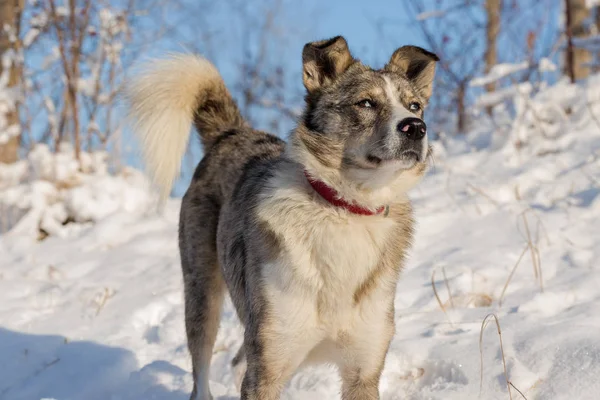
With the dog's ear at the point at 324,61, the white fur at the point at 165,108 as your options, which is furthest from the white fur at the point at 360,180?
the white fur at the point at 165,108

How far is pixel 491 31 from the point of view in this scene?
8.73 m

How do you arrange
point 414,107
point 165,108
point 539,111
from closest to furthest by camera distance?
point 414,107
point 165,108
point 539,111

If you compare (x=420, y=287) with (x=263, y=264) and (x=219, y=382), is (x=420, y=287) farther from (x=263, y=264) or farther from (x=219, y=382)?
(x=263, y=264)

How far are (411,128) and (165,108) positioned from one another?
69.4 inches

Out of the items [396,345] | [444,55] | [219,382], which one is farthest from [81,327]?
[444,55]

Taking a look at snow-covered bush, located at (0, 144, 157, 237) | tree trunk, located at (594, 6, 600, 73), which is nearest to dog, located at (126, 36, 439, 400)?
snow-covered bush, located at (0, 144, 157, 237)

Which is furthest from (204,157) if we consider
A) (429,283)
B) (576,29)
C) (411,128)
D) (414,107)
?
(576,29)

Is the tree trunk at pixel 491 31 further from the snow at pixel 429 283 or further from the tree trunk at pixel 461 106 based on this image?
the snow at pixel 429 283

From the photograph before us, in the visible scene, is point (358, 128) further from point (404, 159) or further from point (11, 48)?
point (11, 48)

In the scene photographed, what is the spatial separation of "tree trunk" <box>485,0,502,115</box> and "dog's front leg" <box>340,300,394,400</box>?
6.42 m

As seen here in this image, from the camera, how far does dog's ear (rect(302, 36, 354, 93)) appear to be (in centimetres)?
302

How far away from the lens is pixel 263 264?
2793 mm

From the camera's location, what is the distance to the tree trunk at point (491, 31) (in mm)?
8602

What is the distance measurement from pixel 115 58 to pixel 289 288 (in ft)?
18.4
